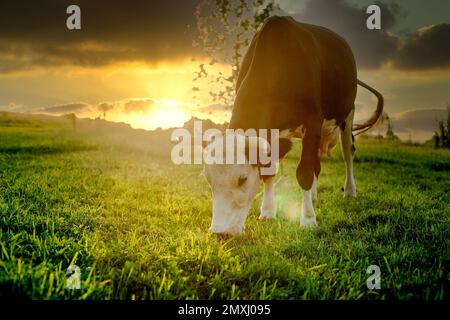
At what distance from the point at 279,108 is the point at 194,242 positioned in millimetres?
1995

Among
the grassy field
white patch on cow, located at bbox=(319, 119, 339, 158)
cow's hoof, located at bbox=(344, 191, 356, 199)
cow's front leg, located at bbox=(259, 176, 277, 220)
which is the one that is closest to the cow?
cow's front leg, located at bbox=(259, 176, 277, 220)

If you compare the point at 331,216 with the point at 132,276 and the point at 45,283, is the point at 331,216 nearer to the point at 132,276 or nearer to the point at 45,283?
the point at 132,276

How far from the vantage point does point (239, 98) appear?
219 inches

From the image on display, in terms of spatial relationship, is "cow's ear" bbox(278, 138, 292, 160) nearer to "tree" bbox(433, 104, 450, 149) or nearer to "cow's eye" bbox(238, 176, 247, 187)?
"cow's eye" bbox(238, 176, 247, 187)

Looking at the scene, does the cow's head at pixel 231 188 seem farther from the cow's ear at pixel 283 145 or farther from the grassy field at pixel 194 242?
the cow's ear at pixel 283 145

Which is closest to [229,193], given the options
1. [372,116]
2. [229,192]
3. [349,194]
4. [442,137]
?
[229,192]

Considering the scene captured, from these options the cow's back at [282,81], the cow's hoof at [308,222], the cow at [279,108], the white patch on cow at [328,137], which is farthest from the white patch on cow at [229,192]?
the white patch on cow at [328,137]

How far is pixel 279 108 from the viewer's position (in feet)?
18.3

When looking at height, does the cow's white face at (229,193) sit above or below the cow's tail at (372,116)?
below

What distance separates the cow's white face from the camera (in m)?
4.67

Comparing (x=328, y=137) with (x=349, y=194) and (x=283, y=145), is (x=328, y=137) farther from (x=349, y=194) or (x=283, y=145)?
(x=283, y=145)

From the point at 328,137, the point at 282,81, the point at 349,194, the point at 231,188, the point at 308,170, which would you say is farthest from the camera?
the point at 349,194

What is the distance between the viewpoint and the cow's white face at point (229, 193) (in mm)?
4668

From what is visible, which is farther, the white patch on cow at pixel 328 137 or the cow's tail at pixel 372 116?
the cow's tail at pixel 372 116
